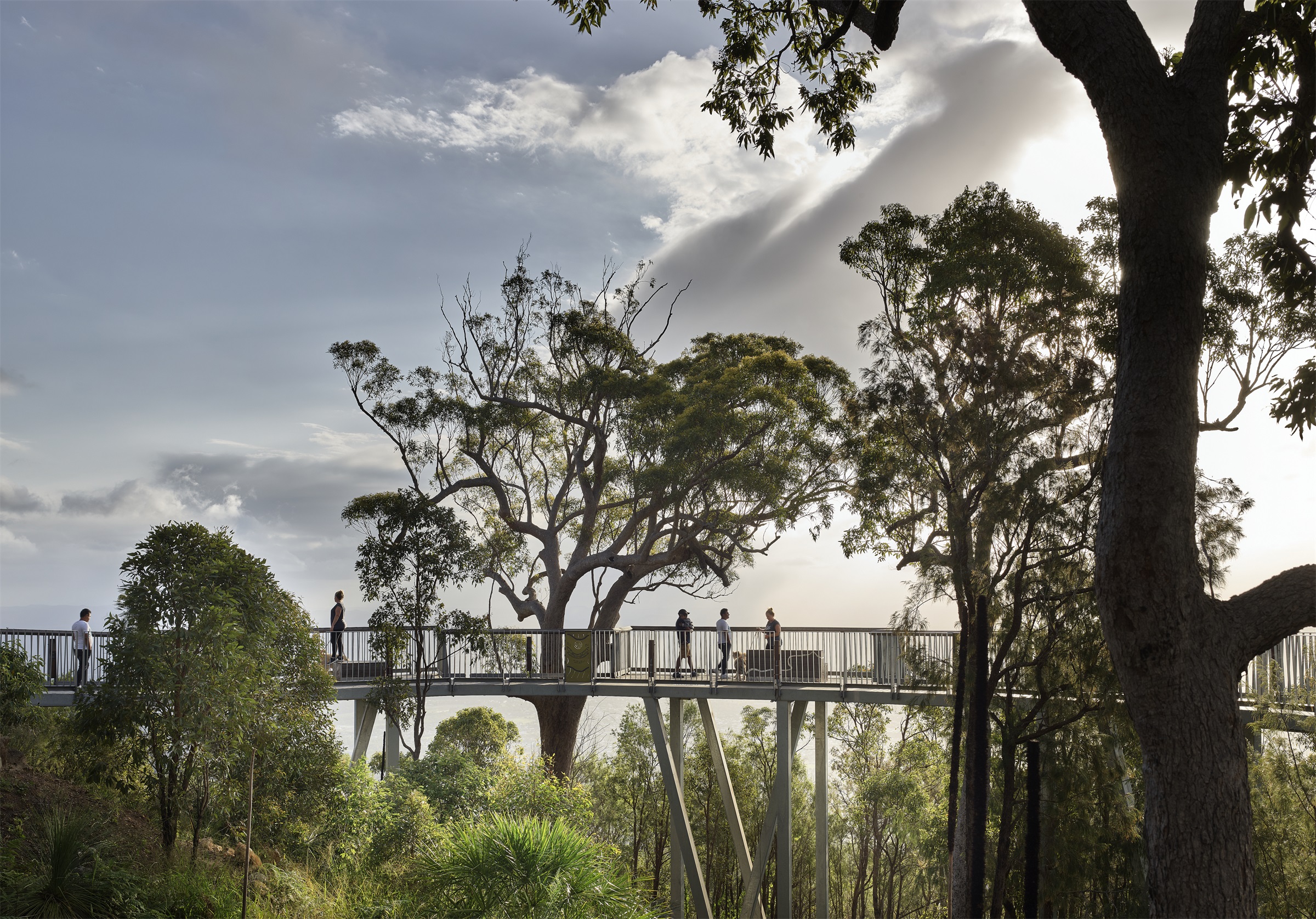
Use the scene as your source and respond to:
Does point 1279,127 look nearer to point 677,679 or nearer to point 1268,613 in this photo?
point 1268,613

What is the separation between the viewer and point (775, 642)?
17.5 metres

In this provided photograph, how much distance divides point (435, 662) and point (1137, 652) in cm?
1427

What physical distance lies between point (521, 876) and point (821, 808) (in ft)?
36.2

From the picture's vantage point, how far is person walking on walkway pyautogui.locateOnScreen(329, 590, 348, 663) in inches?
701

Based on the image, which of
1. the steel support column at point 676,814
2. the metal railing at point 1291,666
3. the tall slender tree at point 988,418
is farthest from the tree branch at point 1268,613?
the steel support column at point 676,814

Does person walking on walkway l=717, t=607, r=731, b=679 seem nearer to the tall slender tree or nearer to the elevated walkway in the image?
the elevated walkway

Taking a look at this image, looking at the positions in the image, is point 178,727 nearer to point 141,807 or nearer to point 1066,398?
point 141,807

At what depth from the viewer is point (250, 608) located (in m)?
9.67

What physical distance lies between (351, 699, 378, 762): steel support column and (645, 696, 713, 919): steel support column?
5.45 meters

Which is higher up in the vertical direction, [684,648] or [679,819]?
[684,648]

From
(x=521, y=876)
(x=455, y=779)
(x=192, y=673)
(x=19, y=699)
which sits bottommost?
(x=455, y=779)

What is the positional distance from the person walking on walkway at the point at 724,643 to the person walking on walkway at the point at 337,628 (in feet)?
24.5

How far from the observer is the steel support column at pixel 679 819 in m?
17.3

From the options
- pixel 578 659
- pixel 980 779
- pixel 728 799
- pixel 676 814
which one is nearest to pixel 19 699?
pixel 578 659
